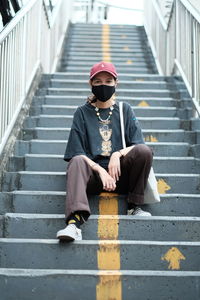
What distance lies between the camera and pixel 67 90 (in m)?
5.48

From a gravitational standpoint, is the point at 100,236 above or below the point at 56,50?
below

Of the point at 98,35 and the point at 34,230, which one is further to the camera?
the point at 98,35

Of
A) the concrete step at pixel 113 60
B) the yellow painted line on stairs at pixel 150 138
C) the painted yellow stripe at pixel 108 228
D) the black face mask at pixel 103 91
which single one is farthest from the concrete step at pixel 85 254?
the concrete step at pixel 113 60

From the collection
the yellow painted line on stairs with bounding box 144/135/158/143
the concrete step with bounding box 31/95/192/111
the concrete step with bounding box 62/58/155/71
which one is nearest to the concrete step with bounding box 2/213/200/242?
the yellow painted line on stairs with bounding box 144/135/158/143

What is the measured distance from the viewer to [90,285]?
8.27 ft

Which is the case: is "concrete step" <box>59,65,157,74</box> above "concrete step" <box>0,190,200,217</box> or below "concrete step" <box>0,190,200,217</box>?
above

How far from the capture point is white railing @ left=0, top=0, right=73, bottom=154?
3.69 metres

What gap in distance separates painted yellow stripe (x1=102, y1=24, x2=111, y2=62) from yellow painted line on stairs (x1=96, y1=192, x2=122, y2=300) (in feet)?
16.2

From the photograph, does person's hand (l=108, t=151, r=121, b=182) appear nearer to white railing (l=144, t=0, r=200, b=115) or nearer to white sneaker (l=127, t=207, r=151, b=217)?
white sneaker (l=127, t=207, r=151, b=217)

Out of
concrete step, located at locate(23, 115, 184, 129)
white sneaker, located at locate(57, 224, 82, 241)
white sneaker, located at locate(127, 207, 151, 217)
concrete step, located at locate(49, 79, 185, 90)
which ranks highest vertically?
concrete step, located at locate(49, 79, 185, 90)

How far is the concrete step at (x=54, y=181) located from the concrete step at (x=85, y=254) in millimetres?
843

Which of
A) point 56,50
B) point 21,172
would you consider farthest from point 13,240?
point 56,50

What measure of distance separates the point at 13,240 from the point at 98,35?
7.31 metres

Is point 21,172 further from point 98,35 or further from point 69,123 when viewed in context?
point 98,35
